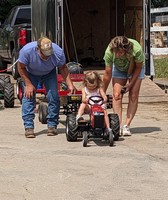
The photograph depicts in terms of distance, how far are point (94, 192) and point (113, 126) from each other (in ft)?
8.94

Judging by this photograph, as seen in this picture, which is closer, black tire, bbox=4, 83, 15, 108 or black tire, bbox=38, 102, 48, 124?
black tire, bbox=38, 102, 48, 124

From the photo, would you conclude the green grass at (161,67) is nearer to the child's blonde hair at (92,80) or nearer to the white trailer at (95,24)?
the white trailer at (95,24)

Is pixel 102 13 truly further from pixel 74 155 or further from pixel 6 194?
pixel 6 194

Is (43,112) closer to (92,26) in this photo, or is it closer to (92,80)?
(92,80)

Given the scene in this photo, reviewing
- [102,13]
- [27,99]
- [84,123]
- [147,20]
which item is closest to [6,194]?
[84,123]

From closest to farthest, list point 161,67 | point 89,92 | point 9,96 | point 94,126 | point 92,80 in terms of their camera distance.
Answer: point 94,126
point 92,80
point 89,92
point 9,96
point 161,67

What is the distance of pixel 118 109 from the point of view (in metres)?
9.74

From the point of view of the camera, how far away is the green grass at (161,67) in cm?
2154

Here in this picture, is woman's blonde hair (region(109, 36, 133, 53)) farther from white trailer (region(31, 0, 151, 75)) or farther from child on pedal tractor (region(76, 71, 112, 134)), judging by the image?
white trailer (region(31, 0, 151, 75))

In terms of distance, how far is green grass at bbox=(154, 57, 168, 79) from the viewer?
21.5 meters

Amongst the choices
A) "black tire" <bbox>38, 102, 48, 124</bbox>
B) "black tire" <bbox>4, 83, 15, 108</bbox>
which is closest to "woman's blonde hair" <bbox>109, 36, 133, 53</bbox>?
"black tire" <bbox>38, 102, 48, 124</bbox>

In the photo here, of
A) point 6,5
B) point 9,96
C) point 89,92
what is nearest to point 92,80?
point 89,92

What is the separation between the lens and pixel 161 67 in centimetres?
2273

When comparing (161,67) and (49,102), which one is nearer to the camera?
(49,102)
